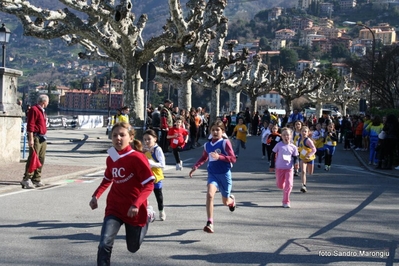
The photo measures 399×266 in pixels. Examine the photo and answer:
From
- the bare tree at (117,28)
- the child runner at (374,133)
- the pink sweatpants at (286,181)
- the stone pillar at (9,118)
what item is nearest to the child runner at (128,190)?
the pink sweatpants at (286,181)

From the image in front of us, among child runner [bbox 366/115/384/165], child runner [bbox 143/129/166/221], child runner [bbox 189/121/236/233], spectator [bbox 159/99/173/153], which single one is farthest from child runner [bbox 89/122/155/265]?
child runner [bbox 366/115/384/165]

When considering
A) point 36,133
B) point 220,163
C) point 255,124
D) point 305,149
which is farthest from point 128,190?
point 255,124

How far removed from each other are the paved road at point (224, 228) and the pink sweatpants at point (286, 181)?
0.26 m

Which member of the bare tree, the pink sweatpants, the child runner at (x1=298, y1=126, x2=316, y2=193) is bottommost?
the pink sweatpants

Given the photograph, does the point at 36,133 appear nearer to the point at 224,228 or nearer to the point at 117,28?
the point at 224,228

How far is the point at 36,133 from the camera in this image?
11906 mm

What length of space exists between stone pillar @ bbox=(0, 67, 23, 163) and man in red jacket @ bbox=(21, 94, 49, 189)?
394cm

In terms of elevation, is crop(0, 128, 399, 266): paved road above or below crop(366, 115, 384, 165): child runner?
below

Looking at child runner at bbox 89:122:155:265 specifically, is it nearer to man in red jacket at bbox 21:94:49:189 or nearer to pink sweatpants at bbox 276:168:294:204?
pink sweatpants at bbox 276:168:294:204

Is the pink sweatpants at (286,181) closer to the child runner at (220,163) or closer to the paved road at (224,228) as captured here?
the paved road at (224,228)

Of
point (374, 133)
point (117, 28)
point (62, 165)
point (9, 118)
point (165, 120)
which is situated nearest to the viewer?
point (9, 118)

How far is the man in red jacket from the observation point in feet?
38.5

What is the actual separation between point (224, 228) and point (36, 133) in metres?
5.12

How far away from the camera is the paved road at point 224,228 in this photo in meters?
6.70
